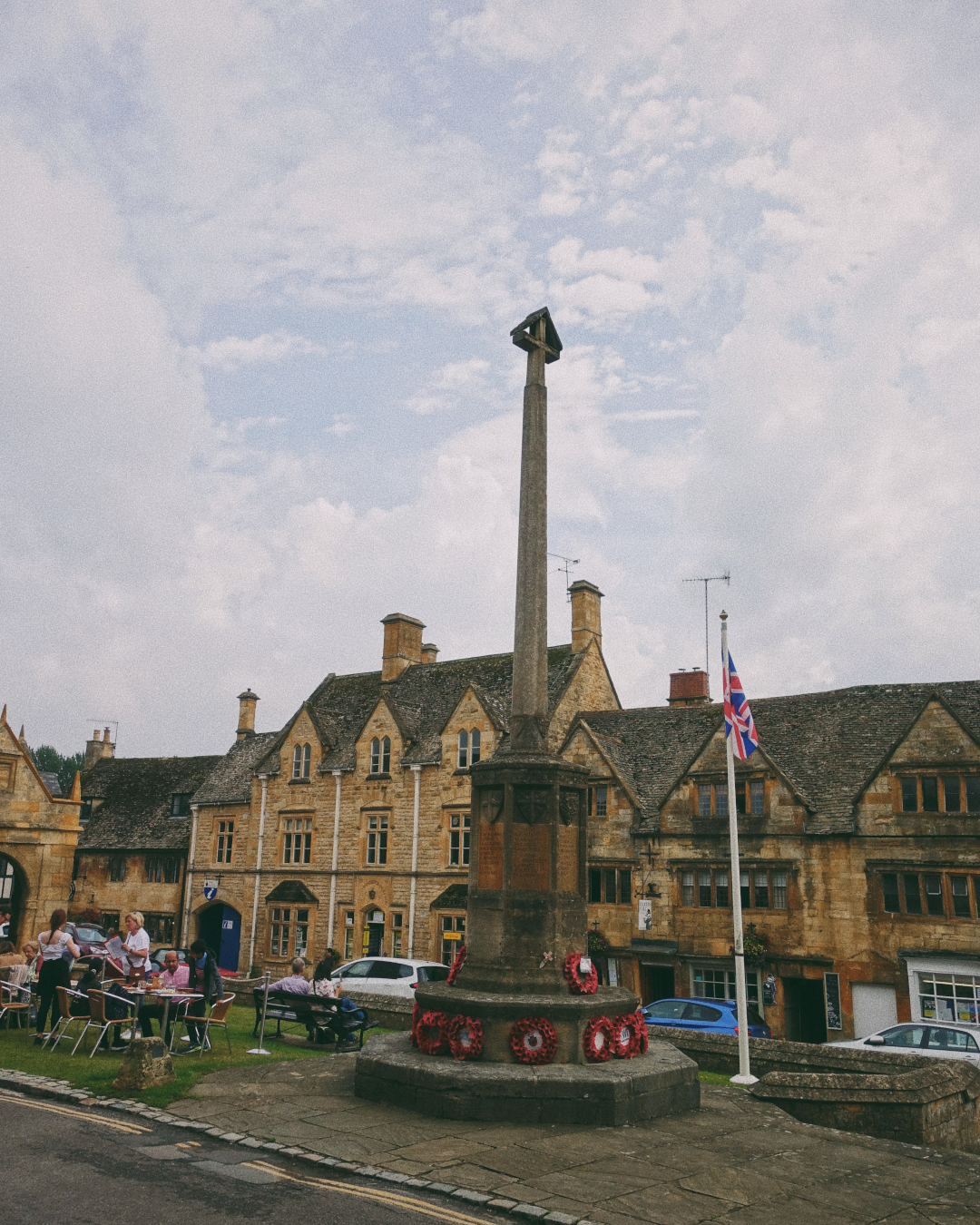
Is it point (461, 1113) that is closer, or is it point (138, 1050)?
point (461, 1113)

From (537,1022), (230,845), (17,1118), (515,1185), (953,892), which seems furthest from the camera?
(230,845)

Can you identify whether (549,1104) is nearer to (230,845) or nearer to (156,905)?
(230,845)

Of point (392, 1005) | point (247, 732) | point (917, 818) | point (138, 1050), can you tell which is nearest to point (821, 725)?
point (917, 818)

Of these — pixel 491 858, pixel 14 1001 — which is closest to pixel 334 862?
pixel 14 1001

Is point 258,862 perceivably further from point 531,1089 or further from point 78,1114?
point 531,1089

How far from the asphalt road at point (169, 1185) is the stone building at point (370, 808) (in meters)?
24.3

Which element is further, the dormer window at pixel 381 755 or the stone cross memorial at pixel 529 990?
the dormer window at pixel 381 755

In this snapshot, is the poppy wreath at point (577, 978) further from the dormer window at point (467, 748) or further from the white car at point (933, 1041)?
the dormer window at point (467, 748)

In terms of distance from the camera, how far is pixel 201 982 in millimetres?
15961

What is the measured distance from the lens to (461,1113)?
35.2 ft

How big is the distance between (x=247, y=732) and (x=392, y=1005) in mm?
30617

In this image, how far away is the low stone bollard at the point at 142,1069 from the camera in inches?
458

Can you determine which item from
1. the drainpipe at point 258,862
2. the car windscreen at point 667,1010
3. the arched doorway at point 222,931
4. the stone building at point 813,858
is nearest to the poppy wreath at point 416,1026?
the car windscreen at point 667,1010

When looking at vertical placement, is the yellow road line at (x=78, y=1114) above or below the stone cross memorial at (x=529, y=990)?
below
